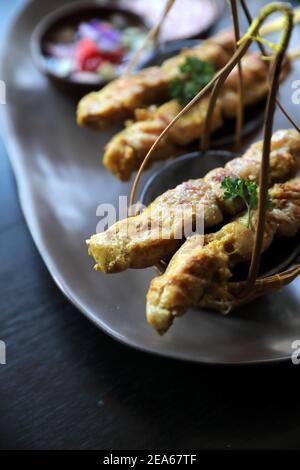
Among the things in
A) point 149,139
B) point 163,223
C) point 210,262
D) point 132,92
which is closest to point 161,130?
point 149,139

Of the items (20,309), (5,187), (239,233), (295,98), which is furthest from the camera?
(295,98)

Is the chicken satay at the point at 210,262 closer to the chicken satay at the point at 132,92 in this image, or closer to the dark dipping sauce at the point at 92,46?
the chicken satay at the point at 132,92

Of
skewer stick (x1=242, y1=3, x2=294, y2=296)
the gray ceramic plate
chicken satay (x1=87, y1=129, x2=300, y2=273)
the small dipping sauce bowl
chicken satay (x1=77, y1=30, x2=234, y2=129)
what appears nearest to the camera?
skewer stick (x1=242, y1=3, x2=294, y2=296)

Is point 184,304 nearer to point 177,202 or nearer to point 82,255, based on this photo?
point 177,202

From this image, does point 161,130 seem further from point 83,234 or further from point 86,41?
point 86,41

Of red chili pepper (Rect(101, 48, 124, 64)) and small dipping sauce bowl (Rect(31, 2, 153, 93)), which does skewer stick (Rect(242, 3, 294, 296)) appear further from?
red chili pepper (Rect(101, 48, 124, 64))

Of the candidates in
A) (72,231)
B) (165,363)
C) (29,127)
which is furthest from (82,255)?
(29,127)

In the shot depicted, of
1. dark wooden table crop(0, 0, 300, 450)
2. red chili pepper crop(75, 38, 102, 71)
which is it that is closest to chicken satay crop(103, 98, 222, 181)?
dark wooden table crop(0, 0, 300, 450)
